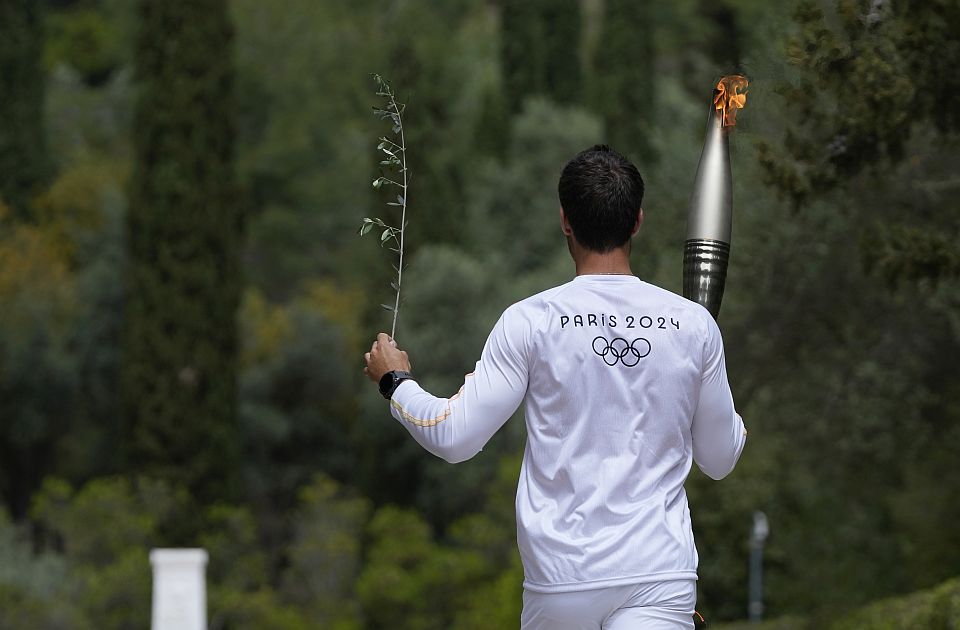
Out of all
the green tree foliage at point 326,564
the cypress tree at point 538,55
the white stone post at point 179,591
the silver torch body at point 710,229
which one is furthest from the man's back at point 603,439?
the cypress tree at point 538,55

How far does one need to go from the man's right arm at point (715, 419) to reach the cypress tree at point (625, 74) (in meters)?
20.9

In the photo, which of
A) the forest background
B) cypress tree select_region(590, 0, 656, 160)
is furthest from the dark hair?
cypress tree select_region(590, 0, 656, 160)

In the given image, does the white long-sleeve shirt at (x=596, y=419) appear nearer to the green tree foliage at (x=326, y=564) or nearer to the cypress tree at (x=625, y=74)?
the green tree foliage at (x=326, y=564)

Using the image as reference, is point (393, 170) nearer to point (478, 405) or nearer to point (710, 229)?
point (710, 229)

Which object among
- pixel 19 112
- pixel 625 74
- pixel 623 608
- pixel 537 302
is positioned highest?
pixel 625 74

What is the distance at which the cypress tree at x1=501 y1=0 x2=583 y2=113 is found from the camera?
2823 centimetres

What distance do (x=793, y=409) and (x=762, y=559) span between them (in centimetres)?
772

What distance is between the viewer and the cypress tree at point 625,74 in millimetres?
24484

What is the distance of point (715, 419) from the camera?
9.60 feet

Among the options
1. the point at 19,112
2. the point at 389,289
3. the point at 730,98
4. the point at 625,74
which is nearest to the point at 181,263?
the point at 389,289

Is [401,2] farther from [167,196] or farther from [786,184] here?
[786,184]

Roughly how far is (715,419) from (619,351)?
0.27 meters

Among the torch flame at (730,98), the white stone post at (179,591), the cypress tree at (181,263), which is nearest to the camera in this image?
the torch flame at (730,98)

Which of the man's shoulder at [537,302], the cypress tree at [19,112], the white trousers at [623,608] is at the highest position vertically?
the cypress tree at [19,112]
